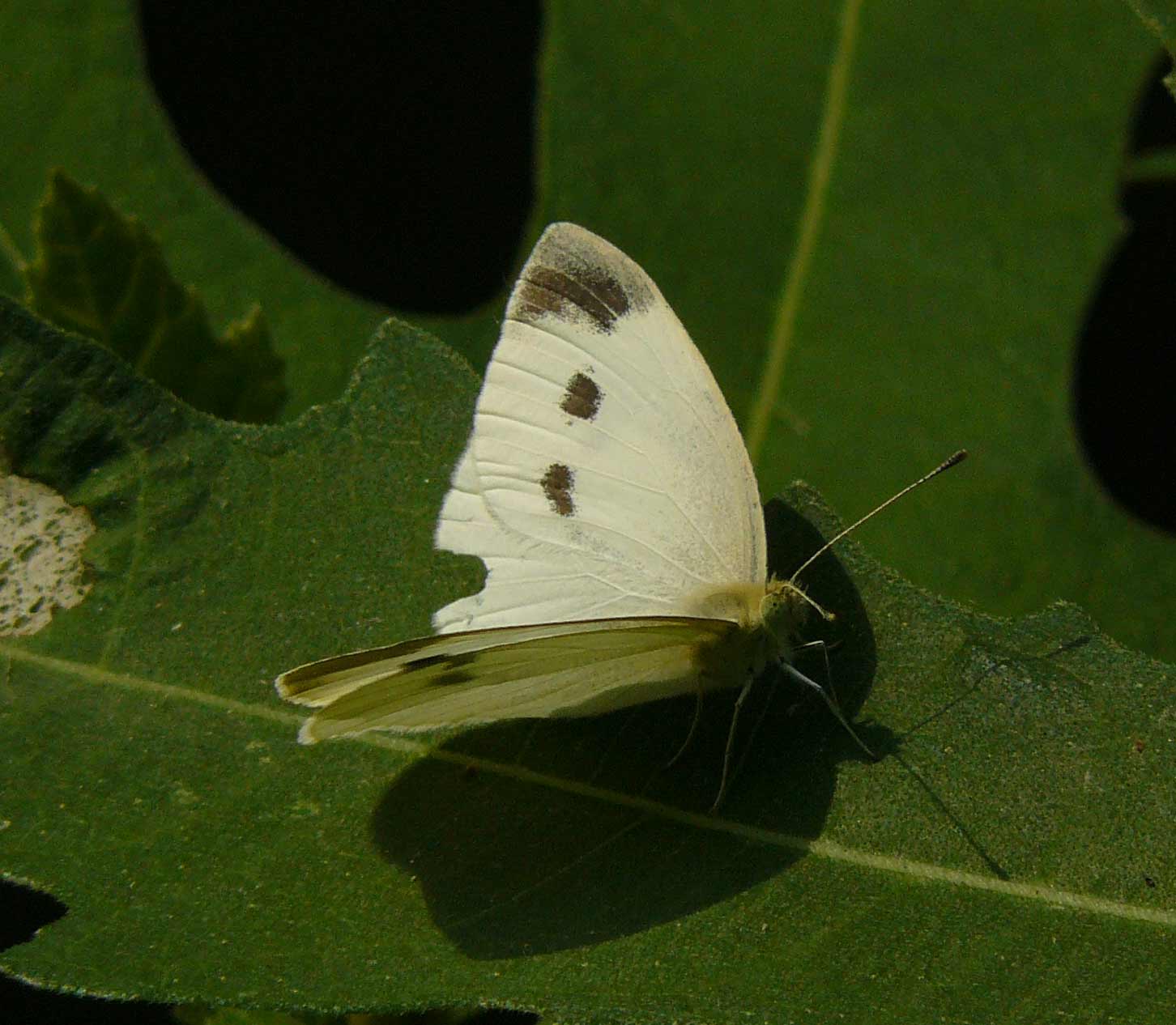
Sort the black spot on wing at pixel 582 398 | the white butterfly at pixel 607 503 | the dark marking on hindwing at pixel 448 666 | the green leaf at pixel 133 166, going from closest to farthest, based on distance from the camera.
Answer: the dark marking on hindwing at pixel 448 666 < the white butterfly at pixel 607 503 < the black spot on wing at pixel 582 398 < the green leaf at pixel 133 166

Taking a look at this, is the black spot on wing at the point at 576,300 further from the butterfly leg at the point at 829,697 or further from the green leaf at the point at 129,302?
the butterfly leg at the point at 829,697

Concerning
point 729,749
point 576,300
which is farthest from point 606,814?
point 576,300

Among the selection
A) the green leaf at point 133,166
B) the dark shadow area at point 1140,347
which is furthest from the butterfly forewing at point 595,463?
the dark shadow area at point 1140,347

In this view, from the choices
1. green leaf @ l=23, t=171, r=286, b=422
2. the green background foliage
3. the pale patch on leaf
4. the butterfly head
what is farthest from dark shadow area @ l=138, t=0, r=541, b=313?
the butterfly head

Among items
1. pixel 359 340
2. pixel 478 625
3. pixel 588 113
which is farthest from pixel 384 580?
pixel 588 113

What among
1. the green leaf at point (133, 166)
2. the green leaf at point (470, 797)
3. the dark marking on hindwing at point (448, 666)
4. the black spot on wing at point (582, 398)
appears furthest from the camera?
the green leaf at point (133, 166)

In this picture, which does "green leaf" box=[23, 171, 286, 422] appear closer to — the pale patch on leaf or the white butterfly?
the pale patch on leaf

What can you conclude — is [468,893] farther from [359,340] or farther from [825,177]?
[825,177]

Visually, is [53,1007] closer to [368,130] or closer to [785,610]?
[785,610]
